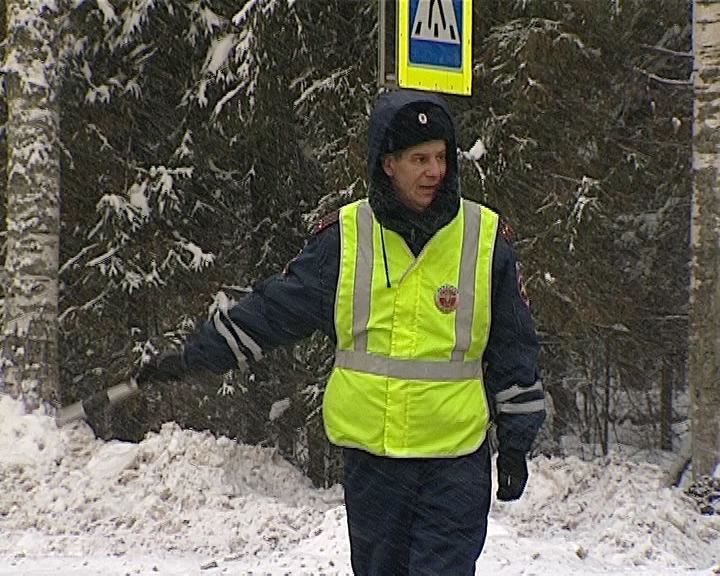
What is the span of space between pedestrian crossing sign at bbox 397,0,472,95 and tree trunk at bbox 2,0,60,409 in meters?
4.22

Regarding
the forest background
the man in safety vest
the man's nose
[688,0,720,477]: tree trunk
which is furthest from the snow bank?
the man's nose

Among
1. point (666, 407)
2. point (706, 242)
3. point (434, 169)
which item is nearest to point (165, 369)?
point (434, 169)

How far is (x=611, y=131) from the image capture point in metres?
11.6

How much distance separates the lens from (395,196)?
132 inches

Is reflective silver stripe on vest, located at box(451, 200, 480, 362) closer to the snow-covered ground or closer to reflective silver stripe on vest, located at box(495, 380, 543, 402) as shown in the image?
reflective silver stripe on vest, located at box(495, 380, 543, 402)

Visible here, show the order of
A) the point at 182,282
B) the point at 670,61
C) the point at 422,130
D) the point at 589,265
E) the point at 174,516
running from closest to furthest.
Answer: the point at 422,130, the point at 174,516, the point at 589,265, the point at 182,282, the point at 670,61

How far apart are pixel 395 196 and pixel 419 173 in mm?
100

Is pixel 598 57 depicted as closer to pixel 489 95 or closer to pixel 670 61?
pixel 489 95

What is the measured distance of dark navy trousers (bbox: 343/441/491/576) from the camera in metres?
3.29

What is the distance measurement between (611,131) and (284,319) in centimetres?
877

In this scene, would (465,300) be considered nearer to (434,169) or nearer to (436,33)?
(434,169)

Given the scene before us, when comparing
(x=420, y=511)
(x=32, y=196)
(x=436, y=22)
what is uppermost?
(x=436, y=22)

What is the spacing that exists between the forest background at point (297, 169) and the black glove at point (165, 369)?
625cm

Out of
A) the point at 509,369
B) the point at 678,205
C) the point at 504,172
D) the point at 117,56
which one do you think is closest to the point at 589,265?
the point at 504,172
